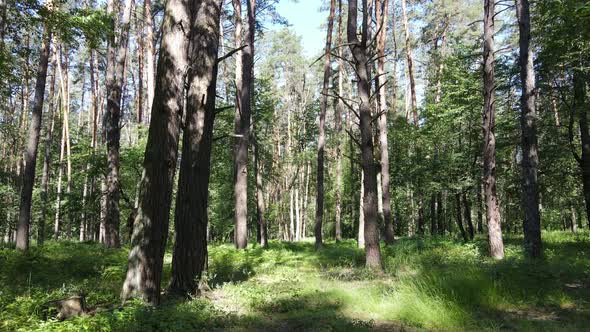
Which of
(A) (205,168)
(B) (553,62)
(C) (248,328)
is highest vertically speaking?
(B) (553,62)

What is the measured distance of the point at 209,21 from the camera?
7008 millimetres

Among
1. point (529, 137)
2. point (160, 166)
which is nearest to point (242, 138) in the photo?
point (160, 166)

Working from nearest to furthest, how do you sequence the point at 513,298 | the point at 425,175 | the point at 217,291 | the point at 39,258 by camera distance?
the point at 513,298
the point at 217,291
the point at 39,258
the point at 425,175

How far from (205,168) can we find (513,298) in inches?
223

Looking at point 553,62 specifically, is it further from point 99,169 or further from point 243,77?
point 99,169

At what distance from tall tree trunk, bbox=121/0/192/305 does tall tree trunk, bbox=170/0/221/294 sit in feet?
1.78

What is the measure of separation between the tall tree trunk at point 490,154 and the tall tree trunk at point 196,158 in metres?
7.83

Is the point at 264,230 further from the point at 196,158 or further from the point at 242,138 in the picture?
the point at 196,158

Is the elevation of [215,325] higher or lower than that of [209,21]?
lower

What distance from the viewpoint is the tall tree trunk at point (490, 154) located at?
33.4ft

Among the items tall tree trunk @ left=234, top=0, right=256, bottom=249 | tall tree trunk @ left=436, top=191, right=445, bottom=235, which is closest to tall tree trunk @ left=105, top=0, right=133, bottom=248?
tall tree trunk @ left=234, top=0, right=256, bottom=249

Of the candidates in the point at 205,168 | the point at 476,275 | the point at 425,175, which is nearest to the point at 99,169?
the point at 205,168

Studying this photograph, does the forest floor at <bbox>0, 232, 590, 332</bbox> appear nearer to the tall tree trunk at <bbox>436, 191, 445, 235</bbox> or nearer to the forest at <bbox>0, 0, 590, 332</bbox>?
the forest at <bbox>0, 0, 590, 332</bbox>

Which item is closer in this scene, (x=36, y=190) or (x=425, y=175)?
(x=425, y=175)
